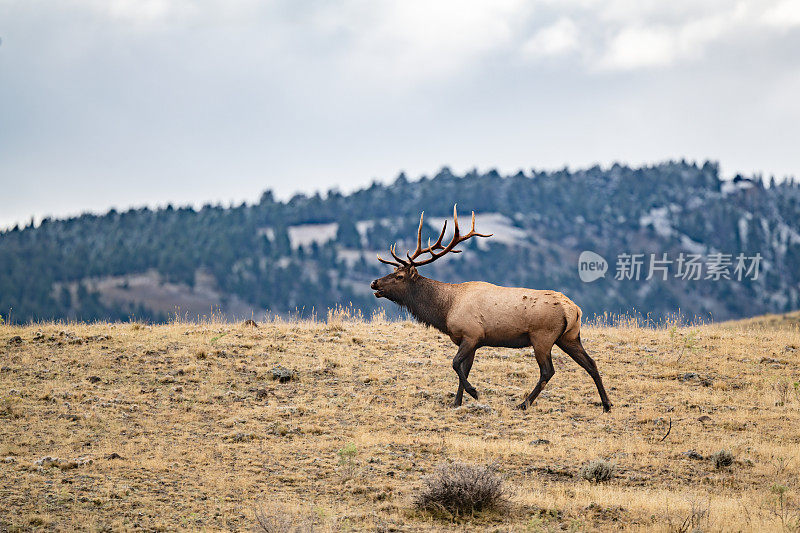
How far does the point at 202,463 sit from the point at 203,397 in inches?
132

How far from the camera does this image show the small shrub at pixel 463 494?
9.27 metres

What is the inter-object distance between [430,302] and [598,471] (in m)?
5.49

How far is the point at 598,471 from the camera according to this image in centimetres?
1060

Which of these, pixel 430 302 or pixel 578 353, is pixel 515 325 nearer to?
pixel 578 353

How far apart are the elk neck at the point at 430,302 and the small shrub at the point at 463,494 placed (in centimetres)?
592

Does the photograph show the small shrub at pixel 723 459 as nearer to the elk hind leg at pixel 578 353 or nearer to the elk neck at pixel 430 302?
the elk hind leg at pixel 578 353

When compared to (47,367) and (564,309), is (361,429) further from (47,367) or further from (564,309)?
(47,367)

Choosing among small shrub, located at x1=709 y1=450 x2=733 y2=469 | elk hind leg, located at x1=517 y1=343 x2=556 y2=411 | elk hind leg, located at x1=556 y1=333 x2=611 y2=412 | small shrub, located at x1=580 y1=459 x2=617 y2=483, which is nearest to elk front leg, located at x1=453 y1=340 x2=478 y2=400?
elk hind leg, located at x1=517 y1=343 x2=556 y2=411

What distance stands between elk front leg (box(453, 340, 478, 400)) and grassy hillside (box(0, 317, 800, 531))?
19.6 inches

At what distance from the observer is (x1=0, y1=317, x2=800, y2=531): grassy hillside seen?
367 inches

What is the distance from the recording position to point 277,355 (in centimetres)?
1702

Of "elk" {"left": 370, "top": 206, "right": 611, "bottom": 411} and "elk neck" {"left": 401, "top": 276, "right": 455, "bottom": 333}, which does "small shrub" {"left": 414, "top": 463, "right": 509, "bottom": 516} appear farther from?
"elk neck" {"left": 401, "top": 276, "right": 455, "bottom": 333}

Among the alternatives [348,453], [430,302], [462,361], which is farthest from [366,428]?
[430,302]

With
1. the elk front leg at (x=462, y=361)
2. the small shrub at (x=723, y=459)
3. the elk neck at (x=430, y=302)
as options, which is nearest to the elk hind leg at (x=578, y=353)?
the elk front leg at (x=462, y=361)
